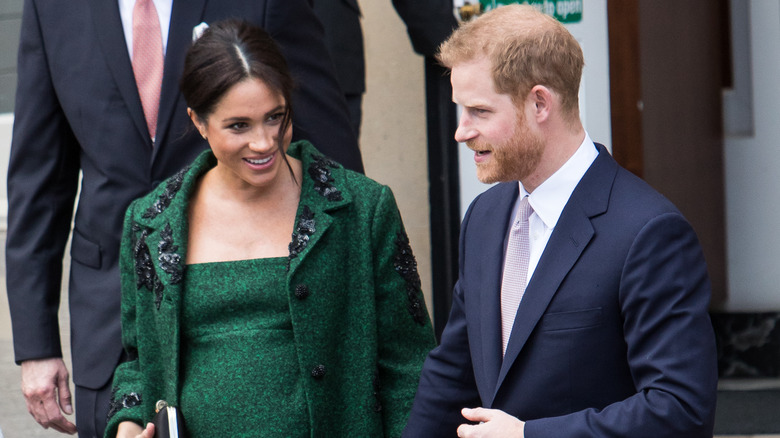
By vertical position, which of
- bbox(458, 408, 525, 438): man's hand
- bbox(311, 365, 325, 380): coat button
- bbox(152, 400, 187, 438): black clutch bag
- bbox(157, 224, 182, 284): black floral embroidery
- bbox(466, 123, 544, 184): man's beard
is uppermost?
bbox(466, 123, 544, 184): man's beard

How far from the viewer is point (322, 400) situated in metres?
2.68

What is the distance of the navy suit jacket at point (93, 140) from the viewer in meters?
3.04

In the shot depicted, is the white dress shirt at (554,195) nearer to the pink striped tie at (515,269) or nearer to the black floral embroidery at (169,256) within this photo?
the pink striped tie at (515,269)

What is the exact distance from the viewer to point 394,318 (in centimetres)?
277

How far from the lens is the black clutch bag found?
263cm

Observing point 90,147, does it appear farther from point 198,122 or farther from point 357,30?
point 357,30

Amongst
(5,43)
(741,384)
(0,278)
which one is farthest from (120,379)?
(741,384)

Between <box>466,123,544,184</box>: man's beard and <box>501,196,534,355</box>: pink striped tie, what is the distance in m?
0.10

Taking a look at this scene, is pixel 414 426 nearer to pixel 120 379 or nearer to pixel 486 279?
pixel 486 279

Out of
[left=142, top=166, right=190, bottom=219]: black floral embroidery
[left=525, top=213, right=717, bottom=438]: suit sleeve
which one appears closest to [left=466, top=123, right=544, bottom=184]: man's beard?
[left=525, top=213, right=717, bottom=438]: suit sleeve

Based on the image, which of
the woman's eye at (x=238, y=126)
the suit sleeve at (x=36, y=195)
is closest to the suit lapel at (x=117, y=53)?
the suit sleeve at (x=36, y=195)

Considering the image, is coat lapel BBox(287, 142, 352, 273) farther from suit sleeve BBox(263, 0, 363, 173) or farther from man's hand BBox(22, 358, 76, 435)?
man's hand BBox(22, 358, 76, 435)

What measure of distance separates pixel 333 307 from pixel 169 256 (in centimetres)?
41

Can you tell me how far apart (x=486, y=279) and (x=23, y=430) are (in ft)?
11.6
